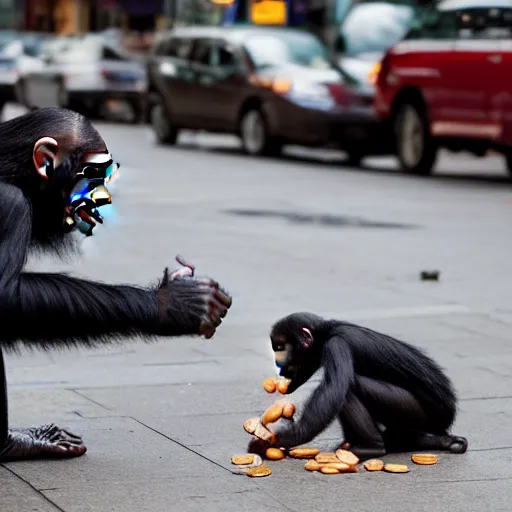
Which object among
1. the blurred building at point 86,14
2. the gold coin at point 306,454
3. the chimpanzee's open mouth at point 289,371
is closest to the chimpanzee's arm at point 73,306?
the chimpanzee's open mouth at point 289,371

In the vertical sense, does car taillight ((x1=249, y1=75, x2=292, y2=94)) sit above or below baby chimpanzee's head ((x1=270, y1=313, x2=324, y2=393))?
below

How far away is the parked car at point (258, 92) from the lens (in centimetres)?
1858

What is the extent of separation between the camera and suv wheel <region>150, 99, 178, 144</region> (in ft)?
72.6

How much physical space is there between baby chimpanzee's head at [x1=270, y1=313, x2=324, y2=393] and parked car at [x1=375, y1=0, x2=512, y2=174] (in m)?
10.6

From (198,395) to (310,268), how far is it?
367 cm

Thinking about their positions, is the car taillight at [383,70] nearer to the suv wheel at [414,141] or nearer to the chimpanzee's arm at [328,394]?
the suv wheel at [414,141]

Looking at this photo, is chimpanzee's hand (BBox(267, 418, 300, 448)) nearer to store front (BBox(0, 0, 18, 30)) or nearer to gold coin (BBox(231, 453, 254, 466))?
gold coin (BBox(231, 453, 254, 466))

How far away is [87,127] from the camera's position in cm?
448

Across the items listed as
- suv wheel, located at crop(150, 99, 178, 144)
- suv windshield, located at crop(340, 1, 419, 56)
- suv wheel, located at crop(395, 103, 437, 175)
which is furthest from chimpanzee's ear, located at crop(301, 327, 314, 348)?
suv wheel, located at crop(150, 99, 178, 144)

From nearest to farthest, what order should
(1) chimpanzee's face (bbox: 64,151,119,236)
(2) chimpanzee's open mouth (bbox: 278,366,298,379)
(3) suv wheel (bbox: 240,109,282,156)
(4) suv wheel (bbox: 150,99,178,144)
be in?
(1) chimpanzee's face (bbox: 64,151,119,236) < (2) chimpanzee's open mouth (bbox: 278,366,298,379) < (3) suv wheel (bbox: 240,109,282,156) < (4) suv wheel (bbox: 150,99,178,144)

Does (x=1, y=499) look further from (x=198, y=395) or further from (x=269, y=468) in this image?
(x=198, y=395)

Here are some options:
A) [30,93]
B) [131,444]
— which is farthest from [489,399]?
[30,93]

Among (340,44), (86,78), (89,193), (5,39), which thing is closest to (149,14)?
(5,39)

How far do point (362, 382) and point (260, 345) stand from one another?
2.25 metres
